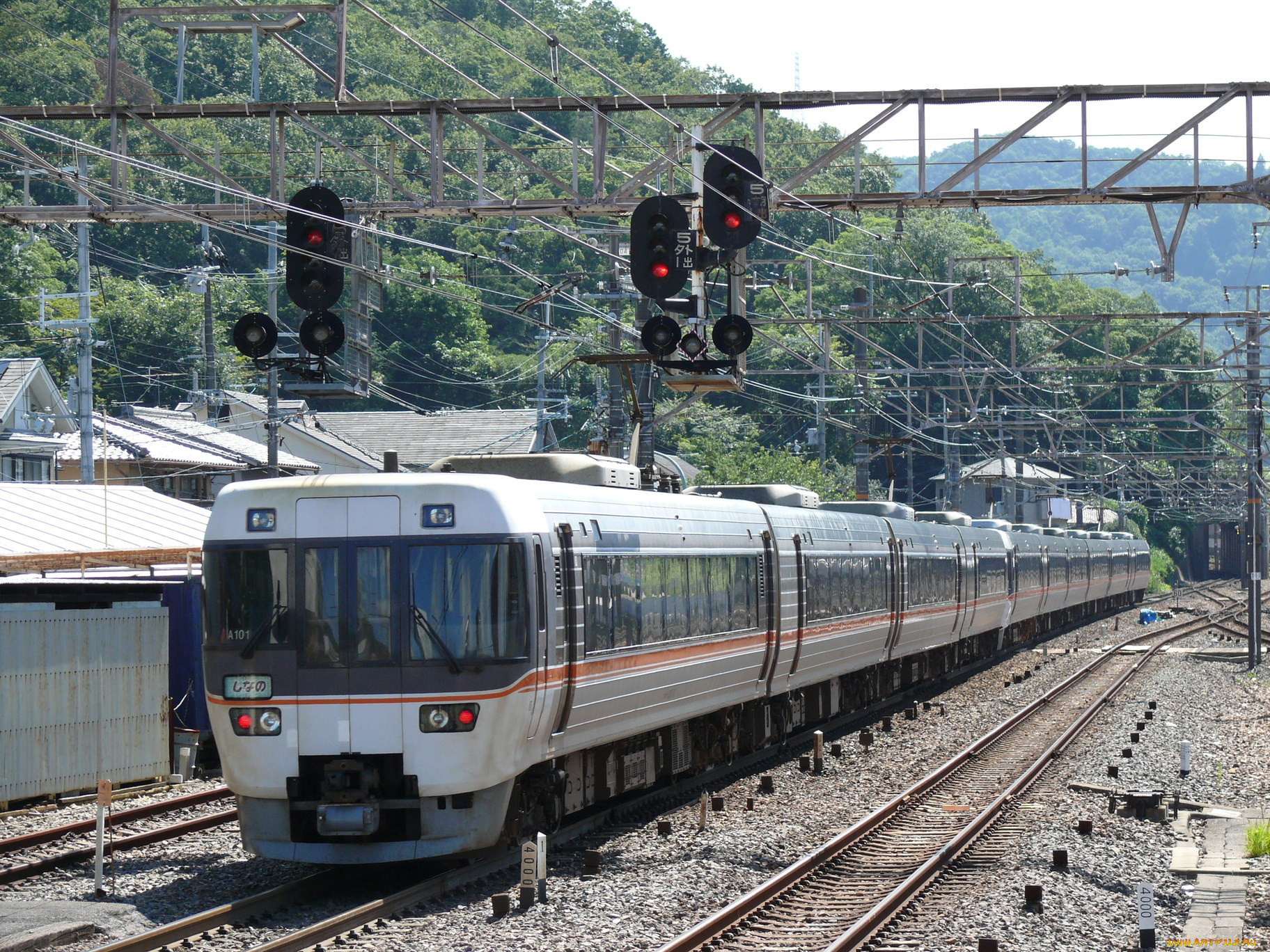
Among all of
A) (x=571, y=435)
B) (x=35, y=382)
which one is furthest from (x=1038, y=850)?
(x=571, y=435)

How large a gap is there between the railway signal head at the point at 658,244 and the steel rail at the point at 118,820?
238 inches

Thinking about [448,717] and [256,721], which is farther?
[256,721]

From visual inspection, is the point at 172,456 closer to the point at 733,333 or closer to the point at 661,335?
the point at 661,335

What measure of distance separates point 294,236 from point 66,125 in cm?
5509

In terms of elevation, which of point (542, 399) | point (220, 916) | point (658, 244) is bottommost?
→ point (220, 916)

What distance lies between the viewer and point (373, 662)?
10836 millimetres

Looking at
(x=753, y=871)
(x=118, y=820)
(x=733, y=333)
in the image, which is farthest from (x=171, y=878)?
(x=733, y=333)

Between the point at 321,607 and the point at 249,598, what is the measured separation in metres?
0.52

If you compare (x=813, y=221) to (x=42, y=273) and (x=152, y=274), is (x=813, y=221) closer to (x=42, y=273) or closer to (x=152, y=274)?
(x=152, y=274)

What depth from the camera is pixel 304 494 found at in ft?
36.4

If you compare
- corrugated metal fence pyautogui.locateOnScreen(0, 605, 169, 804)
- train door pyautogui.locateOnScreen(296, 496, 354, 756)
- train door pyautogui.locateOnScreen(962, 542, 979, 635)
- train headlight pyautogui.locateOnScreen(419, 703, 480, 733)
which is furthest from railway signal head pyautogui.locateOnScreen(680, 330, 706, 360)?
train door pyautogui.locateOnScreen(962, 542, 979, 635)

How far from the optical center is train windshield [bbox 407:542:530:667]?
1087cm

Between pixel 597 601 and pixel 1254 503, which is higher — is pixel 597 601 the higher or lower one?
the lower one

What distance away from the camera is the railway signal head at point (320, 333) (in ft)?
50.6
